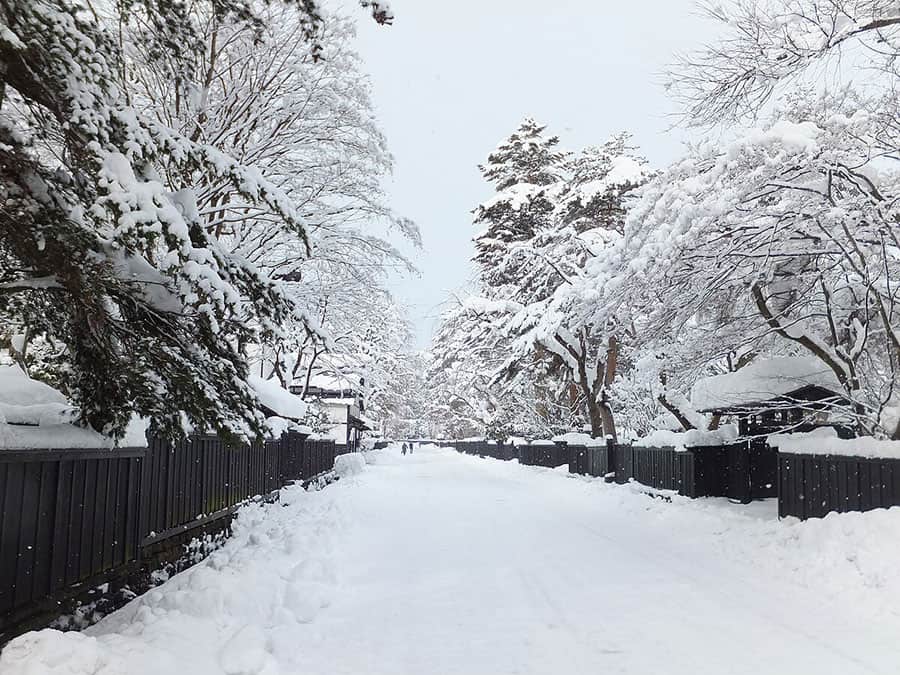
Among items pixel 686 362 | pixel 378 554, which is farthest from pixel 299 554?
pixel 686 362

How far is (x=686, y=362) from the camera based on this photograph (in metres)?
15.5

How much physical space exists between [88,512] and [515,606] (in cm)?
418

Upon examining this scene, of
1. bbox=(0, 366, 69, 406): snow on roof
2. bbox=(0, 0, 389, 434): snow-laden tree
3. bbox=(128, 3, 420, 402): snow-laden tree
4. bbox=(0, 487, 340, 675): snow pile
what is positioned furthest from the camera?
bbox=(128, 3, 420, 402): snow-laden tree

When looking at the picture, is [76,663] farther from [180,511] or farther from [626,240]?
[626,240]

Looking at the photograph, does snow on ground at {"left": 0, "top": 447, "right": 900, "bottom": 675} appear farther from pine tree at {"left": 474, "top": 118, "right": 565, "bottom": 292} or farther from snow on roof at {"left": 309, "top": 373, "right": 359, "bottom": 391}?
snow on roof at {"left": 309, "top": 373, "right": 359, "bottom": 391}

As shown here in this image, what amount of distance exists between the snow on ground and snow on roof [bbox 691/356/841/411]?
2.83m

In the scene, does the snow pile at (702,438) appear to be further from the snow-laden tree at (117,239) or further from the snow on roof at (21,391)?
the snow on roof at (21,391)

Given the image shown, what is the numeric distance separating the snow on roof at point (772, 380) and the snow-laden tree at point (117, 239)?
10736 millimetres

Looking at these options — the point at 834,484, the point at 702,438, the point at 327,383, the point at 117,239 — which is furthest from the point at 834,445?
the point at 327,383

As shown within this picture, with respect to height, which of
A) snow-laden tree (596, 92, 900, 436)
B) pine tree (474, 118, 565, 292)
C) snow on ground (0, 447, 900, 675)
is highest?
pine tree (474, 118, 565, 292)

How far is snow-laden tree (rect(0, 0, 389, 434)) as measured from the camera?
485cm

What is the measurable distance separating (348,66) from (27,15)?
416 inches

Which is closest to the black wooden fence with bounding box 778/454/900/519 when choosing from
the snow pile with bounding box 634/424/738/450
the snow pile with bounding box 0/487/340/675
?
the snow pile with bounding box 634/424/738/450

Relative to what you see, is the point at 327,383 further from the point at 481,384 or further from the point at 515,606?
the point at 515,606
